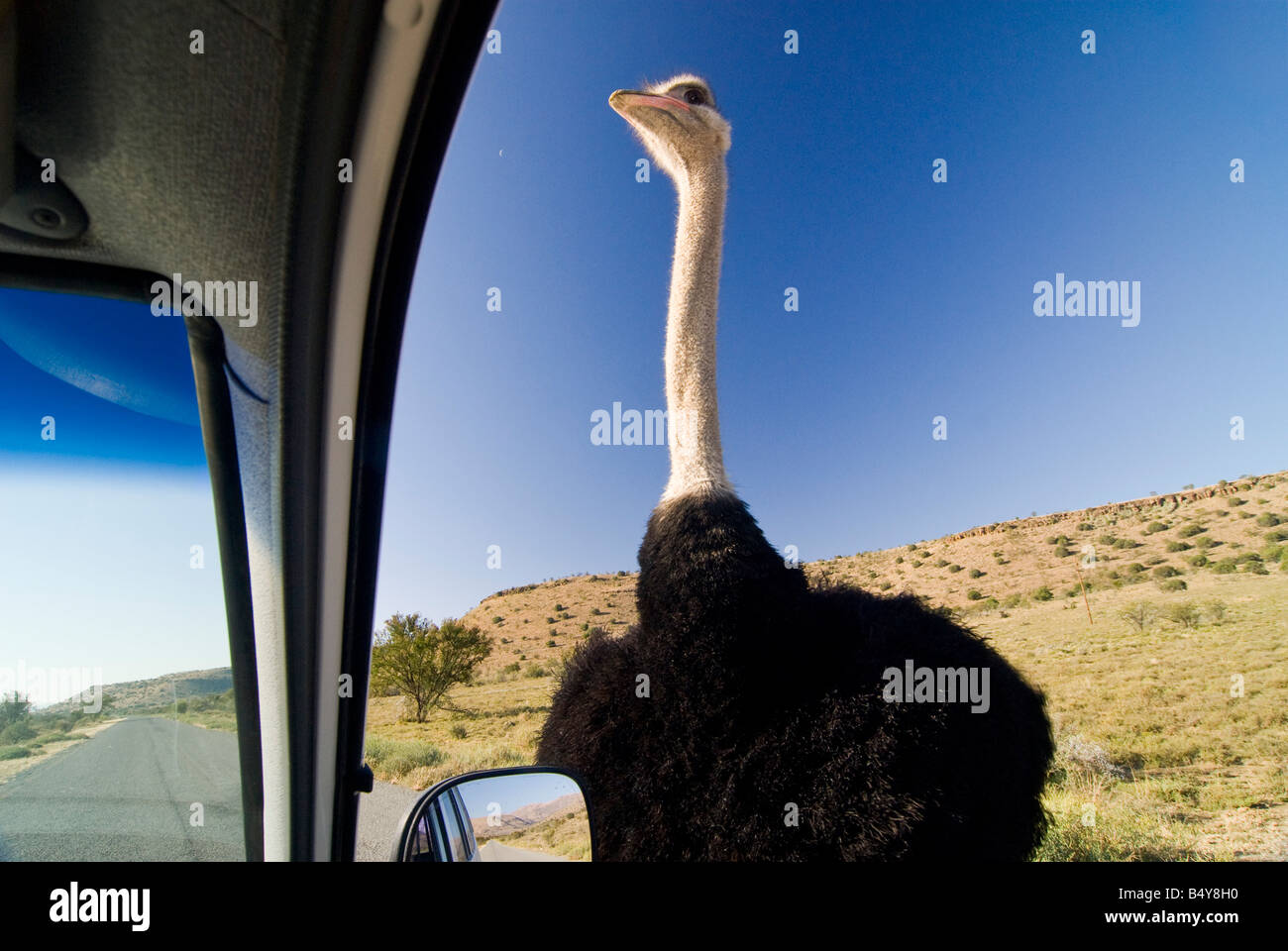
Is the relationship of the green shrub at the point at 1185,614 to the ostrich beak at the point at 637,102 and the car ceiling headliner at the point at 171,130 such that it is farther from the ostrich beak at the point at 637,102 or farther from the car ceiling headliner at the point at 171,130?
the car ceiling headliner at the point at 171,130

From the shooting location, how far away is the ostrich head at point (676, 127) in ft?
11.4

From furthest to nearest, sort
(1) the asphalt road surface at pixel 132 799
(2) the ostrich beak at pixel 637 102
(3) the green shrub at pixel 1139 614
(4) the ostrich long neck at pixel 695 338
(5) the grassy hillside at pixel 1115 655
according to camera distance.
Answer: (3) the green shrub at pixel 1139 614
(5) the grassy hillside at pixel 1115 655
(2) the ostrich beak at pixel 637 102
(4) the ostrich long neck at pixel 695 338
(1) the asphalt road surface at pixel 132 799

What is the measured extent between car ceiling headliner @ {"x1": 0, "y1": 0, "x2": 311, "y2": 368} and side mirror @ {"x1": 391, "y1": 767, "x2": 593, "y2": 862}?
2.65 feet

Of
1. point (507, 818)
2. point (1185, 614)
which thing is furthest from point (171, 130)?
point (1185, 614)

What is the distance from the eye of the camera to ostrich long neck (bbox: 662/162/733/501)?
2637 millimetres

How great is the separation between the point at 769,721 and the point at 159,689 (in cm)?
167

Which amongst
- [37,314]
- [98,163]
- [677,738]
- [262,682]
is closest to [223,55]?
[98,163]

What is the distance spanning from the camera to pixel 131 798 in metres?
0.87

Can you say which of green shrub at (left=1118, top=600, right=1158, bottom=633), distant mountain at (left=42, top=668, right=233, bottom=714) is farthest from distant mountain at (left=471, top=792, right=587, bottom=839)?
green shrub at (left=1118, top=600, right=1158, bottom=633)

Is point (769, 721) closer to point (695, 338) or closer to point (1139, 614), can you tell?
point (695, 338)

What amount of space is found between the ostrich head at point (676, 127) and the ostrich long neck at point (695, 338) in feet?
A: 0.25

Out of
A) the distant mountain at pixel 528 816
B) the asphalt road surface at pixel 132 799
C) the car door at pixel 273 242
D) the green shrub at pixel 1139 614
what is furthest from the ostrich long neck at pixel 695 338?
the green shrub at pixel 1139 614

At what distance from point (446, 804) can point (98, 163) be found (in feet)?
3.67
